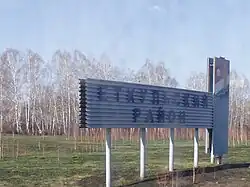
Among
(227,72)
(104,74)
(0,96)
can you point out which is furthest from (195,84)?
(227,72)

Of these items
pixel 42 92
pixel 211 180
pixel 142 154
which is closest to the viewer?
pixel 142 154

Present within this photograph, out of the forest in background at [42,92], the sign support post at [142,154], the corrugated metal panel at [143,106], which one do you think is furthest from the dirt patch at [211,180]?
the forest in background at [42,92]

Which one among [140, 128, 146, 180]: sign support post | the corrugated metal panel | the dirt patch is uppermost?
the corrugated metal panel

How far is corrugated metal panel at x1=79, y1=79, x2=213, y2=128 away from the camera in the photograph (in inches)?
376

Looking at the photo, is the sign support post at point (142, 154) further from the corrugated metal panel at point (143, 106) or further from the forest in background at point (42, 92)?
the forest in background at point (42, 92)

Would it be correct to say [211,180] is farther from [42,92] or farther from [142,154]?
[42,92]

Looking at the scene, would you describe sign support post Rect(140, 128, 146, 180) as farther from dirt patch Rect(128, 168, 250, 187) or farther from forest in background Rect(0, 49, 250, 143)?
forest in background Rect(0, 49, 250, 143)

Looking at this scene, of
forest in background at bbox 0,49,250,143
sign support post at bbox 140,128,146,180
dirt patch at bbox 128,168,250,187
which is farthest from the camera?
forest in background at bbox 0,49,250,143

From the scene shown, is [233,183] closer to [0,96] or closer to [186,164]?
[186,164]

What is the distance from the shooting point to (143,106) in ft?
37.0

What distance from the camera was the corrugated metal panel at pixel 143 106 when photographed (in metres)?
9.56

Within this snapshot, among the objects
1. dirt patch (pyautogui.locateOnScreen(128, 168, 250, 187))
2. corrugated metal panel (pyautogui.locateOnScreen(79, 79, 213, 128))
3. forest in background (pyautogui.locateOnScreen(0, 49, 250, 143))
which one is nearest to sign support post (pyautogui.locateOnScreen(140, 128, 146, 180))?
corrugated metal panel (pyautogui.locateOnScreen(79, 79, 213, 128))

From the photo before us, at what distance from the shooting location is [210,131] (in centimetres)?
1541

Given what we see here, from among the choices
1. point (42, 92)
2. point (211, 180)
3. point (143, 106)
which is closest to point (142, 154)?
point (143, 106)
